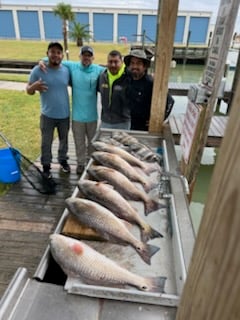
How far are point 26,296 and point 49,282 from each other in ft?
0.60

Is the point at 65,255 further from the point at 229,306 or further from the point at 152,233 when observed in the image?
the point at 229,306

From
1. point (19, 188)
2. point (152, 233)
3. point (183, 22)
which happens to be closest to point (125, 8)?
point (183, 22)

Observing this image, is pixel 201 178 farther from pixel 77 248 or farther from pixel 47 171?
pixel 77 248

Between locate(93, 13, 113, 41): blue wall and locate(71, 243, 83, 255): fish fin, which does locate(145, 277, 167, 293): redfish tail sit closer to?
locate(71, 243, 83, 255): fish fin

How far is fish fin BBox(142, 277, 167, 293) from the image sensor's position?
119 centimetres

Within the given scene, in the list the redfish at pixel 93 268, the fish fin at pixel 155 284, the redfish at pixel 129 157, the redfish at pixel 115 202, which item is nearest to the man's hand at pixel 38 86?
the redfish at pixel 129 157

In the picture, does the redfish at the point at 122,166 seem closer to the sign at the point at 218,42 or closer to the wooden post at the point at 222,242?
the sign at the point at 218,42

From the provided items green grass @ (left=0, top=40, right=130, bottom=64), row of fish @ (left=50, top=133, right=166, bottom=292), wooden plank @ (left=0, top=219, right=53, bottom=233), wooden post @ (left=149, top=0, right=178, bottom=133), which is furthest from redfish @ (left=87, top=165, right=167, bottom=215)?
green grass @ (left=0, top=40, right=130, bottom=64)

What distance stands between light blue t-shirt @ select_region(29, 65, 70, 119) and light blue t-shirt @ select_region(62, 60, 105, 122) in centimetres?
13

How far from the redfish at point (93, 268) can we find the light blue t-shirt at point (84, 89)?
271 centimetres

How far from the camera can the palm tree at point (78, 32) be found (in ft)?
76.5

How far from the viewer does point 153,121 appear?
9.89 ft

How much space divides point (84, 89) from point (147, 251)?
9.21 feet

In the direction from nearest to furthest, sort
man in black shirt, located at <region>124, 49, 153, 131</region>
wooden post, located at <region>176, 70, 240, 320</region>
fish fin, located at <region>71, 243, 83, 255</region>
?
wooden post, located at <region>176, 70, 240, 320</region>
fish fin, located at <region>71, 243, 83, 255</region>
man in black shirt, located at <region>124, 49, 153, 131</region>
